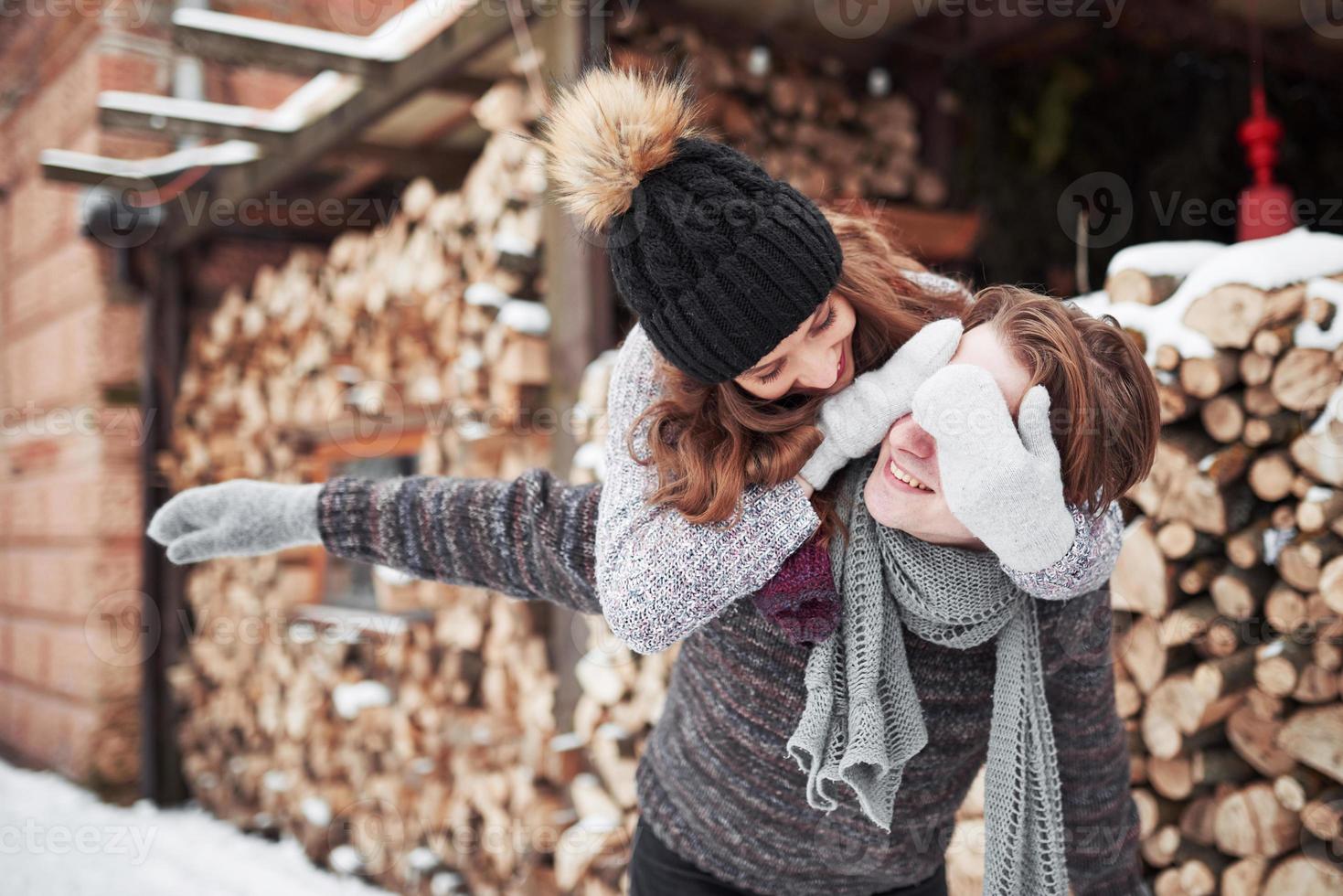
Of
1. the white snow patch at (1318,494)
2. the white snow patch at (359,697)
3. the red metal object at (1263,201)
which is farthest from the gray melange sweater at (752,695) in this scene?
the white snow patch at (359,697)

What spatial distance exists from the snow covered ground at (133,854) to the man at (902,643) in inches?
94.1

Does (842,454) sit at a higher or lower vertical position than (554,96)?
lower

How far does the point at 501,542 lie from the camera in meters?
1.31

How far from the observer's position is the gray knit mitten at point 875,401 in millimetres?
1099

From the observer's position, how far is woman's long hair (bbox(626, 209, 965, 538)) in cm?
114

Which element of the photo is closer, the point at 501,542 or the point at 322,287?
the point at 501,542

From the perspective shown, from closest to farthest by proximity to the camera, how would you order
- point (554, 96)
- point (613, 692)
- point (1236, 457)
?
point (554, 96), point (1236, 457), point (613, 692)

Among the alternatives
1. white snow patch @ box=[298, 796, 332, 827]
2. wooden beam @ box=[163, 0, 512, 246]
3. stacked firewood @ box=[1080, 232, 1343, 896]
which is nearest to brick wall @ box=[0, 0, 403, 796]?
wooden beam @ box=[163, 0, 512, 246]

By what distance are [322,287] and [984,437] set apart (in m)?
3.09

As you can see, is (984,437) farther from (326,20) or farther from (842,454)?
(326,20)

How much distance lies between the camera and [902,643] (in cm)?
118

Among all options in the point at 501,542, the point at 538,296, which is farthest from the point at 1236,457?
the point at 538,296
